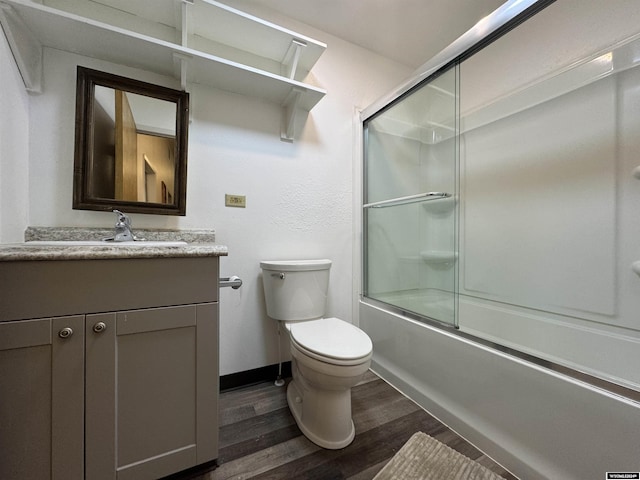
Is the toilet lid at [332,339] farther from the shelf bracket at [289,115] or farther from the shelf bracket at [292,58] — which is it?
the shelf bracket at [292,58]

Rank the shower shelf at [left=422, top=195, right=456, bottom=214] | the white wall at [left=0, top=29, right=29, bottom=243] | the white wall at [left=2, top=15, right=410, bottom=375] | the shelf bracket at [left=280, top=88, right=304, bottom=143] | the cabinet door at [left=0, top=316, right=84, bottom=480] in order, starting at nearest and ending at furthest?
the cabinet door at [left=0, top=316, right=84, bottom=480]
the white wall at [left=0, top=29, right=29, bottom=243]
the white wall at [left=2, top=15, right=410, bottom=375]
the shelf bracket at [left=280, top=88, right=304, bottom=143]
the shower shelf at [left=422, top=195, right=456, bottom=214]

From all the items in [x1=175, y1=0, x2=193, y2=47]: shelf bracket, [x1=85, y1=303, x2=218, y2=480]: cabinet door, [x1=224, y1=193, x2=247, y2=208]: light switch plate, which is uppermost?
[x1=175, y1=0, x2=193, y2=47]: shelf bracket

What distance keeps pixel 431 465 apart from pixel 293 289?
919mm

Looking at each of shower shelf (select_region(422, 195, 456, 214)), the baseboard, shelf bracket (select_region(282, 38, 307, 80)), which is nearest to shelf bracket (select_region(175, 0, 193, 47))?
shelf bracket (select_region(282, 38, 307, 80))

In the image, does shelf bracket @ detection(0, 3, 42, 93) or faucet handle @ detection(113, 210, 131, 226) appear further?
faucet handle @ detection(113, 210, 131, 226)

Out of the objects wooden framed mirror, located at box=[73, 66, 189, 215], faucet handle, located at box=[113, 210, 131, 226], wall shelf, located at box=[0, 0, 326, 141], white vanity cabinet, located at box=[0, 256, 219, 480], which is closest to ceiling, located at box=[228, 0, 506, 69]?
wall shelf, located at box=[0, 0, 326, 141]

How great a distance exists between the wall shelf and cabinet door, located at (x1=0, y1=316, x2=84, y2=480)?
1.07 meters

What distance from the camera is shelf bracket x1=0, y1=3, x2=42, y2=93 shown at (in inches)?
35.5

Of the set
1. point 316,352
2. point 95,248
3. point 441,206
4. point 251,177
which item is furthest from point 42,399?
point 441,206

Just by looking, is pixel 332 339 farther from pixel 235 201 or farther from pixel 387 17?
pixel 387 17

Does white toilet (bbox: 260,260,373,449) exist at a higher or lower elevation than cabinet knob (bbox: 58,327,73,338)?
lower

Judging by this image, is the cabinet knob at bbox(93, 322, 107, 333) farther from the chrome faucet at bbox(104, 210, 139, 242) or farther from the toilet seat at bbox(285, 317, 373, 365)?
the toilet seat at bbox(285, 317, 373, 365)

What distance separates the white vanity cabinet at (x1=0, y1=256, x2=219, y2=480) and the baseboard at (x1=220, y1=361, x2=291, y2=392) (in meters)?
0.56

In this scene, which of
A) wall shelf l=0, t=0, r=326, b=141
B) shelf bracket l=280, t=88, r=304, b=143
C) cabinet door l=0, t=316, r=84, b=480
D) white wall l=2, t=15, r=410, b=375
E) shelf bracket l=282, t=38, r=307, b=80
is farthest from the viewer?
shelf bracket l=280, t=88, r=304, b=143
